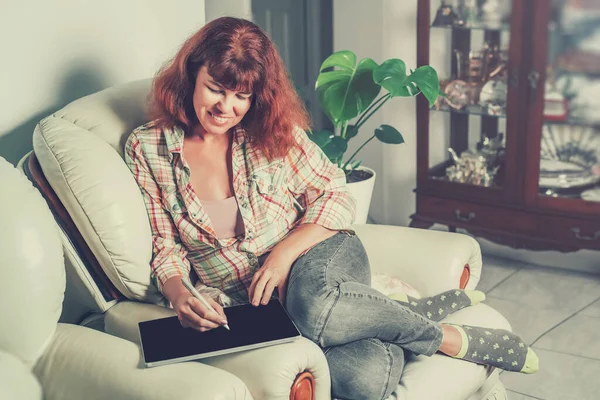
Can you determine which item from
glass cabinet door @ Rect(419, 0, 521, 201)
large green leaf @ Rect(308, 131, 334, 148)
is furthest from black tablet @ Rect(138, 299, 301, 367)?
glass cabinet door @ Rect(419, 0, 521, 201)

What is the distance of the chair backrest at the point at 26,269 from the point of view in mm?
1437

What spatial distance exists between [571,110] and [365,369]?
1.72 meters

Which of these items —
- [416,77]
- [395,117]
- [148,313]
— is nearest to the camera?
[148,313]

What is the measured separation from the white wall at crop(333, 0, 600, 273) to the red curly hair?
Result: 1.45 metres

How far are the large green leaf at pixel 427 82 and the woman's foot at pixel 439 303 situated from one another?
861mm

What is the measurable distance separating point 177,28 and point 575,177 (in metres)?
1.58

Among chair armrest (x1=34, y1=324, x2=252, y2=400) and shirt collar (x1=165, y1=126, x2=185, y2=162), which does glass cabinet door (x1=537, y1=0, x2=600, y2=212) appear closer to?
shirt collar (x1=165, y1=126, x2=185, y2=162)

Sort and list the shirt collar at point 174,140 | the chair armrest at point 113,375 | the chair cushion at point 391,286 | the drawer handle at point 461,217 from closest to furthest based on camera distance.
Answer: the chair armrest at point 113,375 → the shirt collar at point 174,140 → the chair cushion at point 391,286 → the drawer handle at point 461,217

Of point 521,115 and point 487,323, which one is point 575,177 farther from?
point 487,323

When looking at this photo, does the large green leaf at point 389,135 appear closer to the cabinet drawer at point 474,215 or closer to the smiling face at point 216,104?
the cabinet drawer at point 474,215

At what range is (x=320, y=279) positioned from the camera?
170 cm

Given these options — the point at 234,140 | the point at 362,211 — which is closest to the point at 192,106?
the point at 234,140

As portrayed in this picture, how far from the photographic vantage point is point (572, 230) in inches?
117

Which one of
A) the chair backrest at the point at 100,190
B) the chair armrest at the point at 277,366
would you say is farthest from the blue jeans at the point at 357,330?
the chair backrest at the point at 100,190
